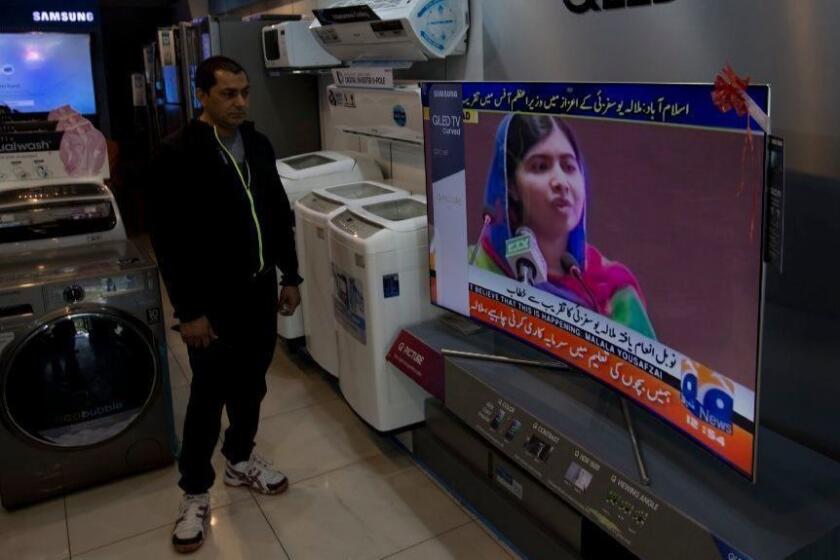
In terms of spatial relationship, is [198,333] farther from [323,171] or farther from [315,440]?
[323,171]

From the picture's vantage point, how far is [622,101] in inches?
70.4

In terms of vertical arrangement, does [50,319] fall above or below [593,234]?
below

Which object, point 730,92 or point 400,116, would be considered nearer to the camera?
point 730,92

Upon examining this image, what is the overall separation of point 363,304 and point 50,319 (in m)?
1.11

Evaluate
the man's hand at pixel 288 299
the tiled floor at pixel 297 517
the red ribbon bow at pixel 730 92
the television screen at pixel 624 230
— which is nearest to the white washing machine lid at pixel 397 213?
the television screen at pixel 624 230

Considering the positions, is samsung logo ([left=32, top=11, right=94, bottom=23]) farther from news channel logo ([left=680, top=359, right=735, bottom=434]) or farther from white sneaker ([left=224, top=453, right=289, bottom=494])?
news channel logo ([left=680, top=359, right=735, bottom=434])

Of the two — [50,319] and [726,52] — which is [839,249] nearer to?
[726,52]

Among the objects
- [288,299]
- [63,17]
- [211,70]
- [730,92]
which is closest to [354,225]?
[288,299]

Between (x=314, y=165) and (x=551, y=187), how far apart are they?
83.1 inches

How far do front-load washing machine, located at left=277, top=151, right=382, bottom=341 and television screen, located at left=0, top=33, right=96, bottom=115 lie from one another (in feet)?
17.3

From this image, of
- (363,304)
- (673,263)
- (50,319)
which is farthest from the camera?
(363,304)

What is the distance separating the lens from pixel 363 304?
9.47ft

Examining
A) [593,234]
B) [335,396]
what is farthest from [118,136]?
[593,234]

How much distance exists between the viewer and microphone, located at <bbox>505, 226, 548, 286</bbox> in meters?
2.17
